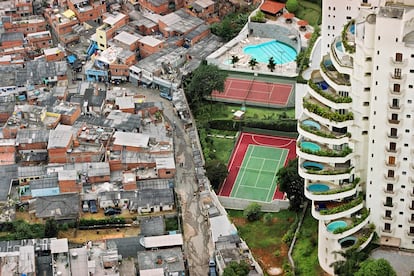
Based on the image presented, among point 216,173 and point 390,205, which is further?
point 216,173

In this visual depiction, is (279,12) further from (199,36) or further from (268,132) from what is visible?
(268,132)

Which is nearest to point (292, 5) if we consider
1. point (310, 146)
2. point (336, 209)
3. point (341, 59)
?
point (341, 59)

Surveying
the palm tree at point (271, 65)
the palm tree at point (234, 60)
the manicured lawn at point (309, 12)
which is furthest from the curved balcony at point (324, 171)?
the manicured lawn at point (309, 12)

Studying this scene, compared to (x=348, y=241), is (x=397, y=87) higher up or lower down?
higher up

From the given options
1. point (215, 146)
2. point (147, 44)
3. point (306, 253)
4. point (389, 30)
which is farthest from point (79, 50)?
point (389, 30)

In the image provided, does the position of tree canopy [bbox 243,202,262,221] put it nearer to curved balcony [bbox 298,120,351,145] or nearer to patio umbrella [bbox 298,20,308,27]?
curved balcony [bbox 298,120,351,145]

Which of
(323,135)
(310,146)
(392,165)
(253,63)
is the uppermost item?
(323,135)

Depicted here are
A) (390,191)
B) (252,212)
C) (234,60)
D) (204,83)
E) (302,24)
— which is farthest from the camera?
(302,24)

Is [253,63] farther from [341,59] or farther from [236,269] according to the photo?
[236,269]

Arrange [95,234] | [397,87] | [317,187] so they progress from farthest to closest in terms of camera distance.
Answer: [95,234] → [317,187] → [397,87]
